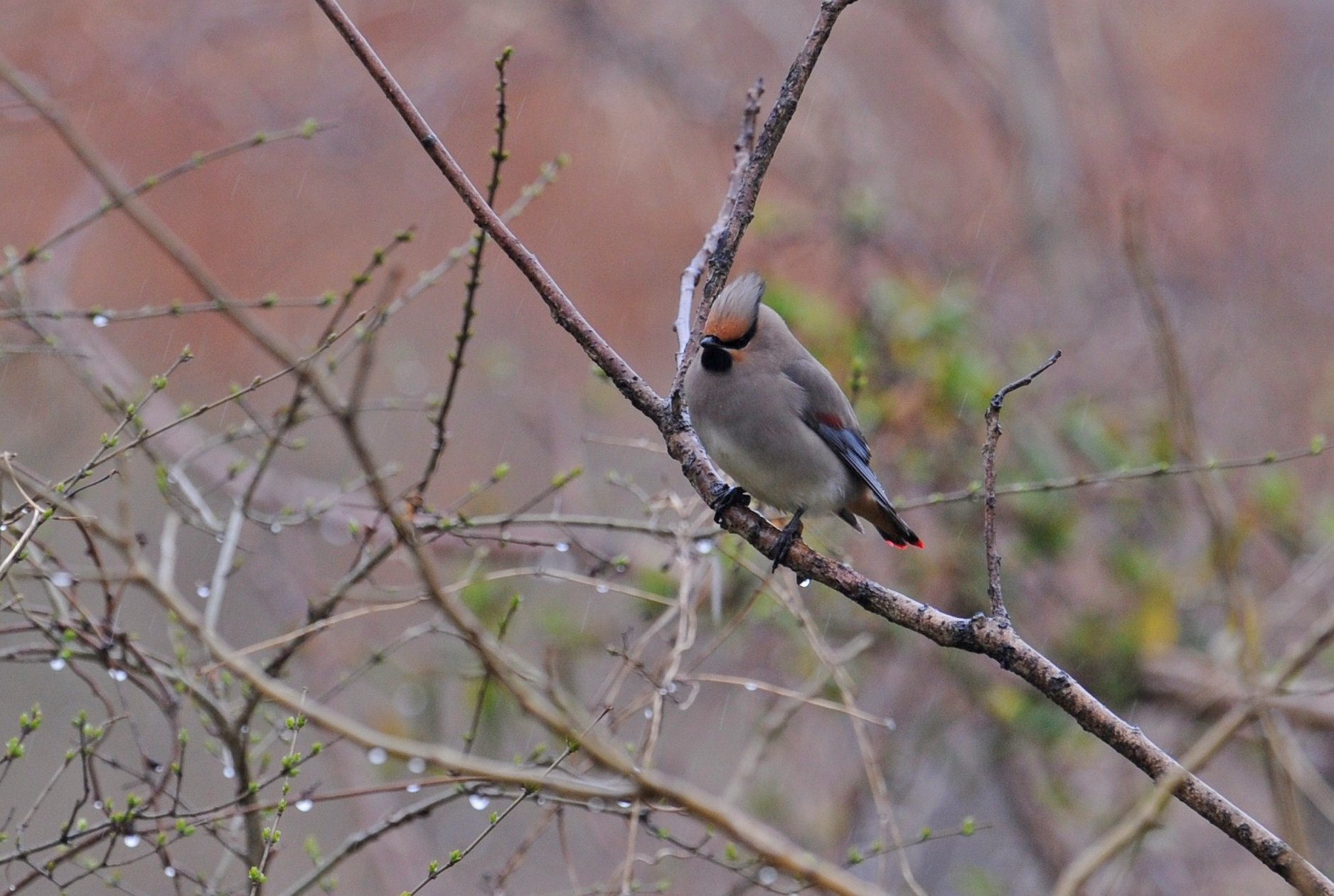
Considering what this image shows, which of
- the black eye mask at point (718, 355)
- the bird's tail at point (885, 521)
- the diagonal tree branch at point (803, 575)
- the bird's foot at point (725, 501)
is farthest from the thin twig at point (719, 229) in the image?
the bird's tail at point (885, 521)

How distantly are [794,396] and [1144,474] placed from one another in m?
1.08

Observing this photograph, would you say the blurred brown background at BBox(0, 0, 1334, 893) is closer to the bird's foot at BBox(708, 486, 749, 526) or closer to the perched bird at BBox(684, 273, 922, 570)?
the perched bird at BBox(684, 273, 922, 570)

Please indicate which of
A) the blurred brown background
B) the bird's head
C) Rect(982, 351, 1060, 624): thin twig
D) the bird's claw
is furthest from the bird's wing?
Rect(982, 351, 1060, 624): thin twig

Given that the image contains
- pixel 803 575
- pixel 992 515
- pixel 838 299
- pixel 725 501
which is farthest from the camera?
pixel 838 299

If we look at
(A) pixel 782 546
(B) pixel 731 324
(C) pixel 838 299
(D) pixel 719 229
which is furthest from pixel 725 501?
(C) pixel 838 299

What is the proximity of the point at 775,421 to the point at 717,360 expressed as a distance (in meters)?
0.25

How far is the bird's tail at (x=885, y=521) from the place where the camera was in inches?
161

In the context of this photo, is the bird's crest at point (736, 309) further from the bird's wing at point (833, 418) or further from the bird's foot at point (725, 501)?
the bird's foot at point (725, 501)

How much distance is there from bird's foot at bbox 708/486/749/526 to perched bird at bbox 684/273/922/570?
0.02 metres

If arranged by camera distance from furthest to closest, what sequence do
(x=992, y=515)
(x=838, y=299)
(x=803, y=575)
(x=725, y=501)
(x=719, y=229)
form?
(x=838, y=299), (x=719, y=229), (x=725, y=501), (x=803, y=575), (x=992, y=515)

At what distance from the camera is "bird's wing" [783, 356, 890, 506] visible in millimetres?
4059

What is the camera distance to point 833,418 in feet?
13.5

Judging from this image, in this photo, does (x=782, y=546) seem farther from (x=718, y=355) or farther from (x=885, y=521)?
(x=885, y=521)

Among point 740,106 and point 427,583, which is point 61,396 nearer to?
point 740,106
